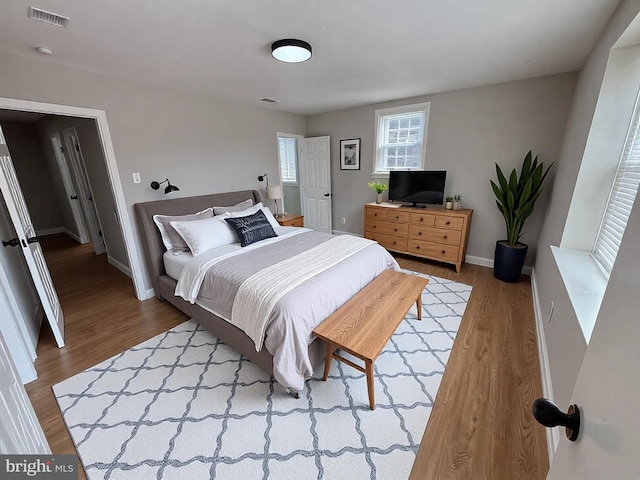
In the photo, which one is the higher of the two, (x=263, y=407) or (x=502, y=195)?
(x=502, y=195)

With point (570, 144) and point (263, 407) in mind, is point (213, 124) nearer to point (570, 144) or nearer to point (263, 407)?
point (263, 407)

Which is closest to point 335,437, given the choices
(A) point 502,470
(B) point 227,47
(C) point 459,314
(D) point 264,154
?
(A) point 502,470

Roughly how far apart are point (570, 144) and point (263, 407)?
3435 mm

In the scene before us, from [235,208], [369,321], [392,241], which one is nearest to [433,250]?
[392,241]

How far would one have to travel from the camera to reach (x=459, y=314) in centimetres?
260

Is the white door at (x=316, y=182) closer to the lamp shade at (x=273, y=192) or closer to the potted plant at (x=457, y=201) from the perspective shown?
the lamp shade at (x=273, y=192)

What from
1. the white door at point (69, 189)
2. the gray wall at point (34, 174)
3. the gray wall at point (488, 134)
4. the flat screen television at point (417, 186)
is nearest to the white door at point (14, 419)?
the flat screen television at point (417, 186)

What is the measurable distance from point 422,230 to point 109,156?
3827 mm

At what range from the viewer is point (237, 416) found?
5.35ft

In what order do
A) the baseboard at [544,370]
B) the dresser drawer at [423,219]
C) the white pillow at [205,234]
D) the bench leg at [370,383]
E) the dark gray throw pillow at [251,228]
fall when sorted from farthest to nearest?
the dresser drawer at [423,219] < the dark gray throw pillow at [251,228] < the white pillow at [205,234] < the bench leg at [370,383] < the baseboard at [544,370]

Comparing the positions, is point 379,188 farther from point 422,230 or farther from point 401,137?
point 422,230

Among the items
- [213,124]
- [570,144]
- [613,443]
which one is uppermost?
[213,124]

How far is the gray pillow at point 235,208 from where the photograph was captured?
10.9ft

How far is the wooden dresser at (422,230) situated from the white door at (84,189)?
436cm
